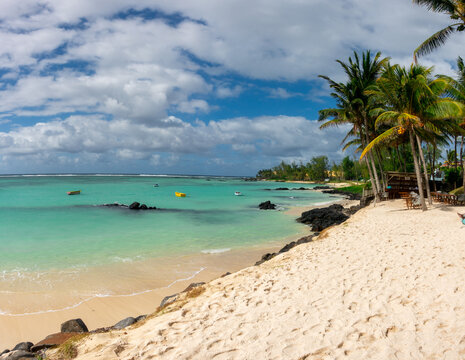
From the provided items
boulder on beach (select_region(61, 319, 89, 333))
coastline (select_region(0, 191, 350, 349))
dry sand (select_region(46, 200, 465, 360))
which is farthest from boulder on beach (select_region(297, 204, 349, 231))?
boulder on beach (select_region(61, 319, 89, 333))

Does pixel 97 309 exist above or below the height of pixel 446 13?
below

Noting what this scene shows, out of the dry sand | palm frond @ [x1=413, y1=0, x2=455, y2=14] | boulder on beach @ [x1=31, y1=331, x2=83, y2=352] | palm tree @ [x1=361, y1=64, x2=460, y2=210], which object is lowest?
boulder on beach @ [x1=31, y1=331, x2=83, y2=352]

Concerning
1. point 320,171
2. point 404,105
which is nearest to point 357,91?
point 404,105

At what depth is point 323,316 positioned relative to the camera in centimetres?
421

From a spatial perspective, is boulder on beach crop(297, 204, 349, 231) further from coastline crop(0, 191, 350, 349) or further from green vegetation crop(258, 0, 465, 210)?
coastline crop(0, 191, 350, 349)

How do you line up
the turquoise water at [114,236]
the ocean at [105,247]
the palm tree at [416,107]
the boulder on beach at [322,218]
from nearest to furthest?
the ocean at [105,247]
the turquoise water at [114,236]
the palm tree at [416,107]
the boulder on beach at [322,218]

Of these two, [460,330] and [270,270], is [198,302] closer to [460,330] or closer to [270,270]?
[270,270]

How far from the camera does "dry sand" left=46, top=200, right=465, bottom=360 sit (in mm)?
3461

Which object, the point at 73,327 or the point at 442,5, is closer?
the point at 73,327

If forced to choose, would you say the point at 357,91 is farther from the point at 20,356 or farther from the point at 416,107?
the point at 20,356

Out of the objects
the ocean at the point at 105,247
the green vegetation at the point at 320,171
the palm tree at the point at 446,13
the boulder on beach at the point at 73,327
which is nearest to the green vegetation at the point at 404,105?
the palm tree at the point at 446,13

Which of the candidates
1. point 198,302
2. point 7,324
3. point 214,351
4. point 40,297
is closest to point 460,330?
point 214,351

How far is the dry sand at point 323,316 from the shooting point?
346cm

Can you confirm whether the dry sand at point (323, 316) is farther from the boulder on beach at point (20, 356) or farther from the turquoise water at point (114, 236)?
the turquoise water at point (114, 236)
